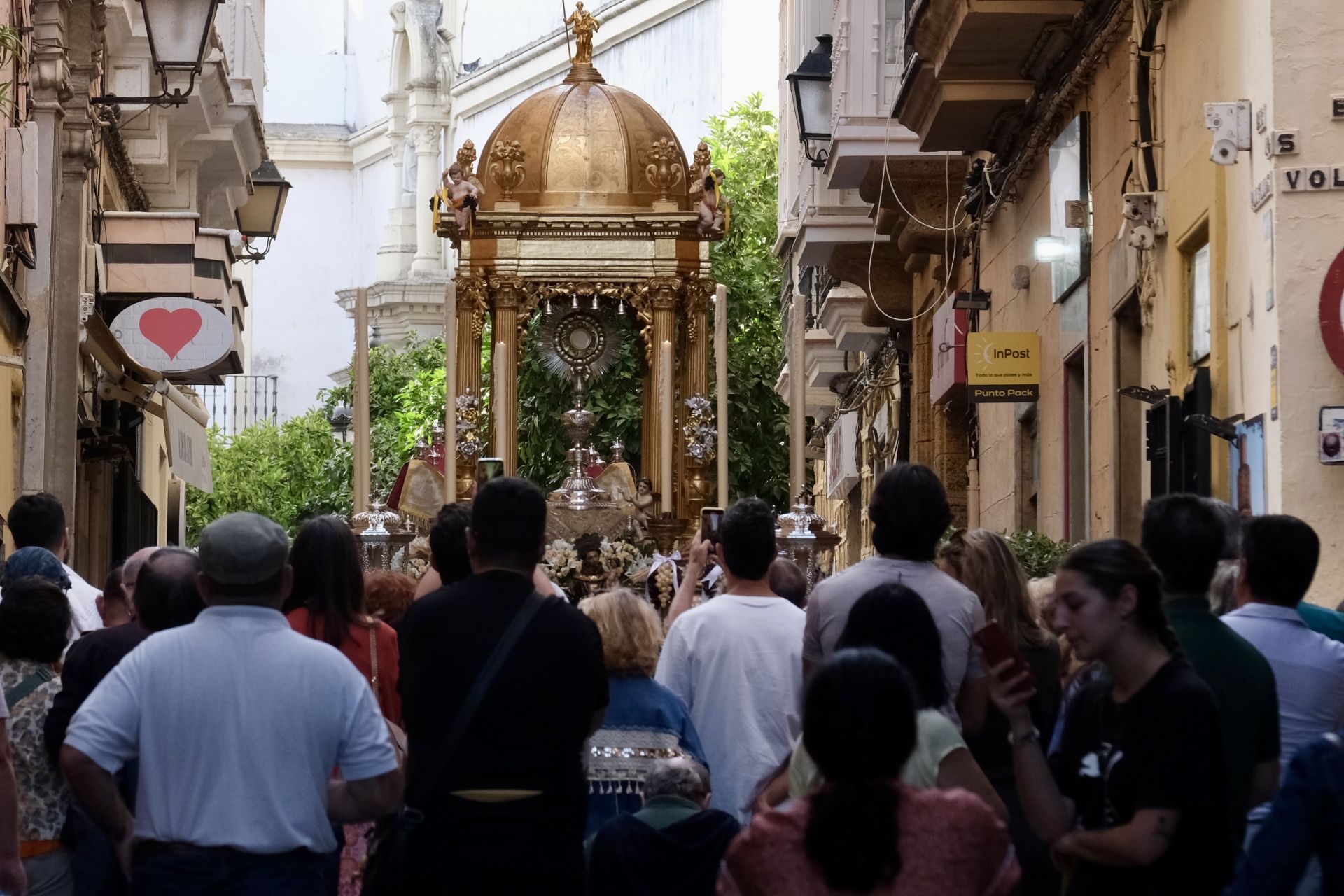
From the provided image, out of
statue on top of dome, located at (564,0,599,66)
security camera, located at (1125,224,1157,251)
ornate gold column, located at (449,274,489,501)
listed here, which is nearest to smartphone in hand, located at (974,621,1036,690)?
security camera, located at (1125,224,1157,251)

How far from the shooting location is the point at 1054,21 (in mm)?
14258

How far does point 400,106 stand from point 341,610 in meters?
55.6

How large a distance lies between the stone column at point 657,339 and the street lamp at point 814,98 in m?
6.62

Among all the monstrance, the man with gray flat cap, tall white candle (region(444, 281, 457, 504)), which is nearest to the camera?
the man with gray flat cap

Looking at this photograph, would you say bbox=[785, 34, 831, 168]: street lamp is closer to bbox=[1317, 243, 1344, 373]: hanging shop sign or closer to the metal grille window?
bbox=[1317, 243, 1344, 373]: hanging shop sign

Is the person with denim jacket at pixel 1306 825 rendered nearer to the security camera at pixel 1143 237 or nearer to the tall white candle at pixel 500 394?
the security camera at pixel 1143 237

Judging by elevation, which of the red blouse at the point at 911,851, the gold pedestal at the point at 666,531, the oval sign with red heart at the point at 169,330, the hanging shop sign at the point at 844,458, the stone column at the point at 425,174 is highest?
the stone column at the point at 425,174

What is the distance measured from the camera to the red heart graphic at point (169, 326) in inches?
703

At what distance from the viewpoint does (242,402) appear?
2501 inches

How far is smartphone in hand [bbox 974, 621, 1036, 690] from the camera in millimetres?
4715

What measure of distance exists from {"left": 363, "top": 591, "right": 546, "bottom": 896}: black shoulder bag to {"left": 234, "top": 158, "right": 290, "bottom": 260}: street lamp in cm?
1722

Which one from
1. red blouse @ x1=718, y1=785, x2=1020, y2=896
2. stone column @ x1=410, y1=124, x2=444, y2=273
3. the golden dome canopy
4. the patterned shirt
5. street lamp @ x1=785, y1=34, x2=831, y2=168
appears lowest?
the patterned shirt

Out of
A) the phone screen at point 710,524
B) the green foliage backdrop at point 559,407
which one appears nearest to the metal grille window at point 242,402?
the green foliage backdrop at point 559,407

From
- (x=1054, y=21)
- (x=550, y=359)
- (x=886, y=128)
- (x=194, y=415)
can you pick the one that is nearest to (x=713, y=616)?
(x=550, y=359)
